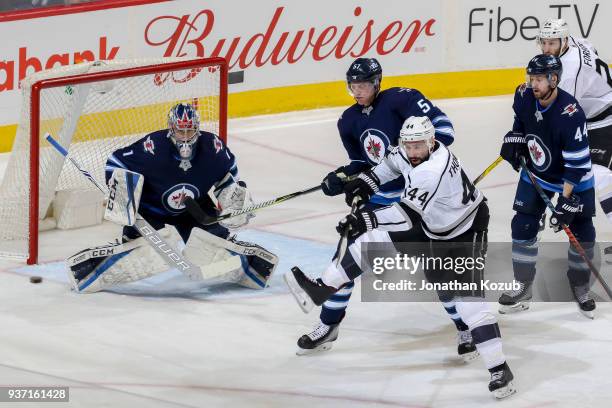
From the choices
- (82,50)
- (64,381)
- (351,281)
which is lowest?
(64,381)

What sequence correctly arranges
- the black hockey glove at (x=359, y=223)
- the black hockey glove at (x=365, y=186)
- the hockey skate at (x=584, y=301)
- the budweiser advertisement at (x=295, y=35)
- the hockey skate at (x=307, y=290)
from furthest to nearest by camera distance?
the budweiser advertisement at (x=295, y=35), the hockey skate at (x=584, y=301), the black hockey glove at (x=365, y=186), the hockey skate at (x=307, y=290), the black hockey glove at (x=359, y=223)

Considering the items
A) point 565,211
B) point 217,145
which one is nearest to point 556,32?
point 565,211

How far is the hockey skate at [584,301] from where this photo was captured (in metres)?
6.00

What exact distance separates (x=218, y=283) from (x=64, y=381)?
1429 mm

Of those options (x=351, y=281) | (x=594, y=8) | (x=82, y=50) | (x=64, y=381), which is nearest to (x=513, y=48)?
(x=594, y=8)

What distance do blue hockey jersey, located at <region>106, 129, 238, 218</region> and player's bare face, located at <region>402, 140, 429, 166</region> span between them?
1353 millimetres

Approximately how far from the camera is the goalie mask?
19.9 ft

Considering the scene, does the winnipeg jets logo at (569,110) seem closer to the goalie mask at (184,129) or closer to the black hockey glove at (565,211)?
the black hockey glove at (565,211)

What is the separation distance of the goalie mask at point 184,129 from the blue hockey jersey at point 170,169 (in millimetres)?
44

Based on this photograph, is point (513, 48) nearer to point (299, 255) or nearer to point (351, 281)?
point (299, 255)

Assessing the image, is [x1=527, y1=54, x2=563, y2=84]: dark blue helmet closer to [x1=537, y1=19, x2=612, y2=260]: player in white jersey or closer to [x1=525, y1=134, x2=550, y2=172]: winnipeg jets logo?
[x1=525, y1=134, x2=550, y2=172]: winnipeg jets logo

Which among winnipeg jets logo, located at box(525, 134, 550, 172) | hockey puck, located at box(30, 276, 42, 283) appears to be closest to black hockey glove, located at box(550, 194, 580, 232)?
winnipeg jets logo, located at box(525, 134, 550, 172)

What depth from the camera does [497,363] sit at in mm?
5047
